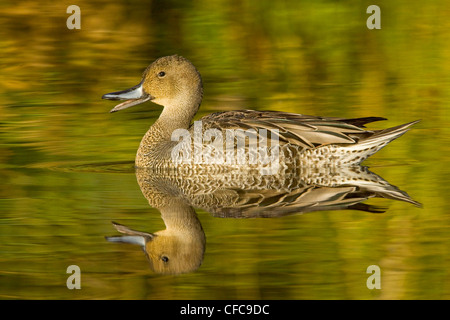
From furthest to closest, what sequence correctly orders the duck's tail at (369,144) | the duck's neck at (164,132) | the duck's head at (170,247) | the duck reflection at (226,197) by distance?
1. the duck's neck at (164,132)
2. the duck's tail at (369,144)
3. the duck reflection at (226,197)
4. the duck's head at (170,247)

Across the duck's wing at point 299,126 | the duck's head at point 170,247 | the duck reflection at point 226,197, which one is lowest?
the duck's head at point 170,247

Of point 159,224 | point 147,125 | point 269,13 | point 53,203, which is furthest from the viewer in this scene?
point 269,13

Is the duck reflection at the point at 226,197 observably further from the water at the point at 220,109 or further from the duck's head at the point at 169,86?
the duck's head at the point at 169,86

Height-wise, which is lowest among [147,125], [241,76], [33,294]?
[33,294]

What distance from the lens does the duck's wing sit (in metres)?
9.17

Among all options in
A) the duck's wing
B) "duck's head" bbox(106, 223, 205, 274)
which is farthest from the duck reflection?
the duck's wing

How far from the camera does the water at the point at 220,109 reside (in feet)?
20.1

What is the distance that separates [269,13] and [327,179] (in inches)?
262

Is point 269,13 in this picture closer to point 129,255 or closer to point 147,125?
point 147,125

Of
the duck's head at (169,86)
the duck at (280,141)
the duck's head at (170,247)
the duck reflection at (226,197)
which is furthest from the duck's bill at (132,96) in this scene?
the duck's head at (170,247)

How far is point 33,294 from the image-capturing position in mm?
5867

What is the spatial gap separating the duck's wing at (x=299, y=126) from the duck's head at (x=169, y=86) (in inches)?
23.6

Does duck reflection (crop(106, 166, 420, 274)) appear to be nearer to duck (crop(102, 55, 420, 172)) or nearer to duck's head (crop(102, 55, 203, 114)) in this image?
duck (crop(102, 55, 420, 172))

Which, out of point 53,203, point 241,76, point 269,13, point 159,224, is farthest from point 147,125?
point 269,13
